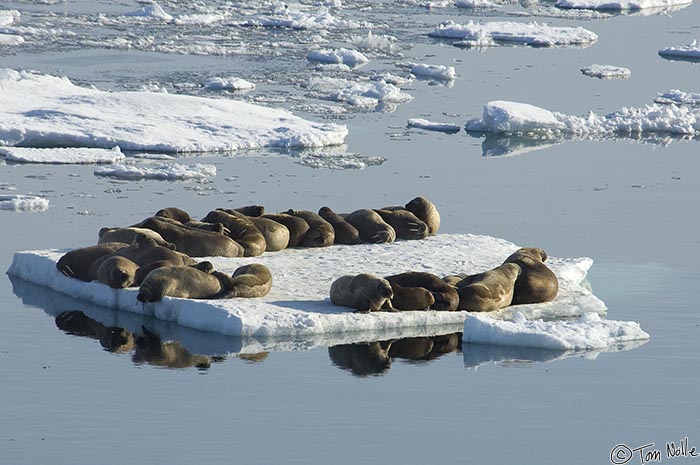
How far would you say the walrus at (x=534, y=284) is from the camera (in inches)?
504

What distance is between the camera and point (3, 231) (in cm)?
1548

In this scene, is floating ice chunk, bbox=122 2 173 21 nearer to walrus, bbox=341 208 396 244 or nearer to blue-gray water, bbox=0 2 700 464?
blue-gray water, bbox=0 2 700 464

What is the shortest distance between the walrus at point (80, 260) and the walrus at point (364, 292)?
2177 millimetres

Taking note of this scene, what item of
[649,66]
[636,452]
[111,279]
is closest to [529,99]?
[649,66]

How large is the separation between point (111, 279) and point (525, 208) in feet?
22.0

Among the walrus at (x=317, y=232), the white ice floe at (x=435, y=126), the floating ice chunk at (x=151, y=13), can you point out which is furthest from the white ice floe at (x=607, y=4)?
the walrus at (x=317, y=232)

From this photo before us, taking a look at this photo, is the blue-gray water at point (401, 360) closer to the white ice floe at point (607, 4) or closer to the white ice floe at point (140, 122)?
the white ice floe at point (140, 122)

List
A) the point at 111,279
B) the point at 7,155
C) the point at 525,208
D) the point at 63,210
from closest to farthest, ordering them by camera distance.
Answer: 1. the point at 111,279
2. the point at 63,210
3. the point at 525,208
4. the point at 7,155

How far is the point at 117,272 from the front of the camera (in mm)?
12422

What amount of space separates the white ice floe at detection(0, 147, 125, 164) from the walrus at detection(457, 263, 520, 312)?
771cm

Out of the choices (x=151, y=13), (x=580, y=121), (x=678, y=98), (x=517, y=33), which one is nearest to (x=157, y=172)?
(x=580, y=121)

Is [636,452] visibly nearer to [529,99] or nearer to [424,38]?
[529,99]

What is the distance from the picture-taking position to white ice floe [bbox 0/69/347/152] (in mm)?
20109

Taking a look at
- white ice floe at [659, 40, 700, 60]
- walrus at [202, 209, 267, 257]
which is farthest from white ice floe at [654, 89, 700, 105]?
walrus at [202, 209, 267, 257]
